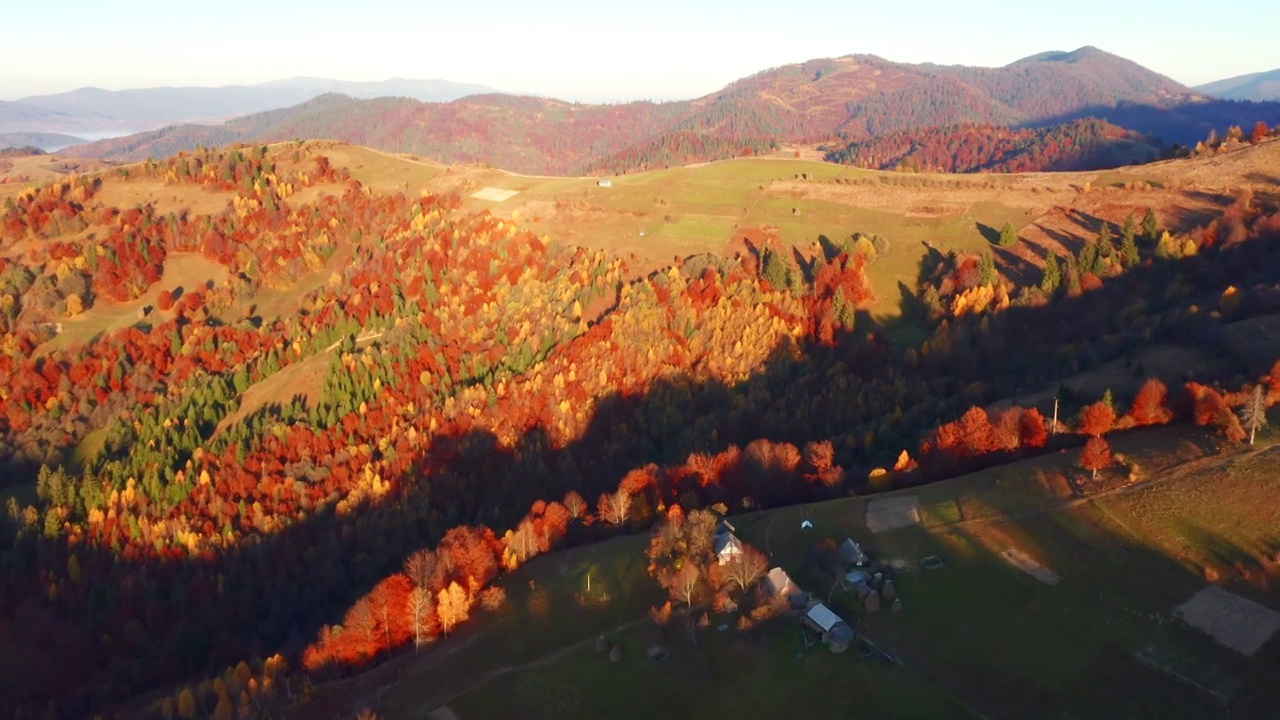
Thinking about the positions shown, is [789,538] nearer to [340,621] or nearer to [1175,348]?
[340,621]

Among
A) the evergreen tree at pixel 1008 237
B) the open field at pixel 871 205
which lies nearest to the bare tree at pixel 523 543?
the open field at pixel 871 205

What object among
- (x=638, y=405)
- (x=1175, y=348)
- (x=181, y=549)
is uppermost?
(x=1175, y=348)

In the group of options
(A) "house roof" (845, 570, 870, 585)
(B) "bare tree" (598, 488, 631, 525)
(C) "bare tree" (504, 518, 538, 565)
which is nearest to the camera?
(A) "house roof" (845, 570, 870, 585)

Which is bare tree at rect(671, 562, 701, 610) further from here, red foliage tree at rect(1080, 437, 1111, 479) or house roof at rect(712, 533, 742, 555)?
red foliage tree at rect(1080, 437, 1111, 479)

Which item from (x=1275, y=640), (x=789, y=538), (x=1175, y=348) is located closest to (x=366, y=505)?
(x=789, y=538)

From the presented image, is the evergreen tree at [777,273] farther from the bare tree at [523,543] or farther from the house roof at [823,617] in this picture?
the house roof at [823,617]

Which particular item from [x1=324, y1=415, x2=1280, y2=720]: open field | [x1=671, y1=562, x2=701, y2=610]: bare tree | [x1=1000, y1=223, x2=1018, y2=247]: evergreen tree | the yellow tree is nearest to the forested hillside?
the yellow tree

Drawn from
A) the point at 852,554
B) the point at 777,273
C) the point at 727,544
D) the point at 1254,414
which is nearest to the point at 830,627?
the point at 852,554
